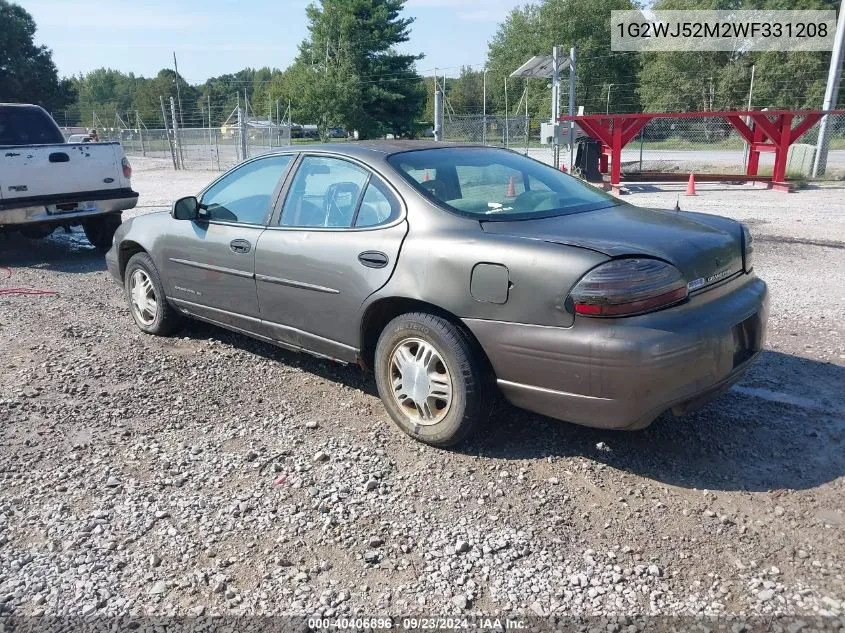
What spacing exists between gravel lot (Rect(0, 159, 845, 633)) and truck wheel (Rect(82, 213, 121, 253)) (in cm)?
491

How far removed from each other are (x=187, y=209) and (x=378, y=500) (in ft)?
8.73

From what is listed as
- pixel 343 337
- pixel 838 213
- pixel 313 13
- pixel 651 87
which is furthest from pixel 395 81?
pixel 343 337

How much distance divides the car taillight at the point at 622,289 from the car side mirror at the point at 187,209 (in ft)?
9.58

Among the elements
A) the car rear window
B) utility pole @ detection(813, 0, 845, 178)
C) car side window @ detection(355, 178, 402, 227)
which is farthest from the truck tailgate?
utility pole @ detection(813, 0, 845, 178)

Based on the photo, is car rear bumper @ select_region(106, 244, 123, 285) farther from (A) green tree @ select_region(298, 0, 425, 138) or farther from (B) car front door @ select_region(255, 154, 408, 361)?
(A) green tree @ select_region(298, 0, 425, 138)

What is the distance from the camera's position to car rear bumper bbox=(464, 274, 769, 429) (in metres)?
2.99

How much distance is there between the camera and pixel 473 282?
3338 millimetres

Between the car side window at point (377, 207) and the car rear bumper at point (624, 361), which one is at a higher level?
the car side window at point (377, 207)

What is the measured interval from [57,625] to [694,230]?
3.21m

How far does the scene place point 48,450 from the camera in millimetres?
3766

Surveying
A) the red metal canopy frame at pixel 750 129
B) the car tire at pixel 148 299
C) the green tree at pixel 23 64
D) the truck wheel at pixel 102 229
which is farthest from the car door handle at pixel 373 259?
the green tree at pixel 23 64

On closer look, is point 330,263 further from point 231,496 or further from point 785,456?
point 785,456

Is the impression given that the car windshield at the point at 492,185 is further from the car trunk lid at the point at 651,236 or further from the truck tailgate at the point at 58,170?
the truck tailgate at the point at 58,170

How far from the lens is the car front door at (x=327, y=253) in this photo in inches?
150
